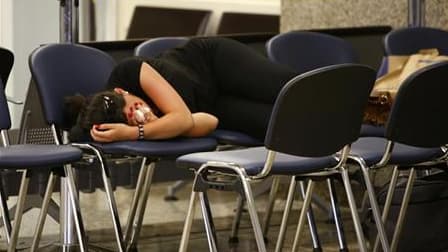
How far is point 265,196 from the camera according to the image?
5543 millimetres

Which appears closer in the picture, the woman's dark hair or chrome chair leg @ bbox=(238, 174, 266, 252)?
chrome chair leg @ bbox=(238, 174, 266, 252)

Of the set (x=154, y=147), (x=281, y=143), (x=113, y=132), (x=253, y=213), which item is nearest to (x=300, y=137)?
(x=281, y=143)

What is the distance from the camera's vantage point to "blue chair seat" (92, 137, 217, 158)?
3410 mm

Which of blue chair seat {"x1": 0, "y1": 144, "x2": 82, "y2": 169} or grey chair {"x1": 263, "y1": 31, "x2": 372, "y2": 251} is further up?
grey chair {"x1": 263, "y1": 31, "x2": 372, "y2": 251}

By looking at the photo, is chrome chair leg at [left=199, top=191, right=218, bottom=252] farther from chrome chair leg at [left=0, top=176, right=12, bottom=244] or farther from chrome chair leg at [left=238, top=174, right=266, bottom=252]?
chrome chair leg at [left=0, top=176, right=12, bottom=244]

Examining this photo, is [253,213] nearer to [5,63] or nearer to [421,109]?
[421,109]

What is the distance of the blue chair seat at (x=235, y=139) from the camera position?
149 inches

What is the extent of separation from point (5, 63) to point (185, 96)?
765 millimetres

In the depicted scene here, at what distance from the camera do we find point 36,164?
306 cm

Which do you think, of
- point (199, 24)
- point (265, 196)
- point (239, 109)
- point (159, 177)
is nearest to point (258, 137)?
point (239, 109)

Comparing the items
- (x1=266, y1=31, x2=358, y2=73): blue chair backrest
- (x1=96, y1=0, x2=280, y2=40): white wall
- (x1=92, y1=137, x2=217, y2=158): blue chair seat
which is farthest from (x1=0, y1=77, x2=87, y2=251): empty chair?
(x1=96, y1=0, x2=280, y2=40): white wall

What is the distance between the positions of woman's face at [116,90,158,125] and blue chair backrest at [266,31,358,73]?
88cm

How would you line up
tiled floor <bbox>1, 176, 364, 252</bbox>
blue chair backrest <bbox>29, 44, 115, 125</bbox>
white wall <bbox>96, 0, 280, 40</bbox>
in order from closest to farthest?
blue chair backrest <bbox>29, 44, 115, 125</bbox>, tiled floor <bbox>1, 176, 364, 252</bbox>, white wall <bbox>96, 0, 280, 40</bbox>

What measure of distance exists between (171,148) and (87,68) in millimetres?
648
